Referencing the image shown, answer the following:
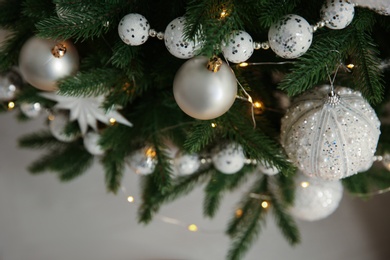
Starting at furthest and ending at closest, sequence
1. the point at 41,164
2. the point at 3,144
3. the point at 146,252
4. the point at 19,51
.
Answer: the point at 3,144 → the point at 146,252 → the point at 41,164 → the point at 19,51

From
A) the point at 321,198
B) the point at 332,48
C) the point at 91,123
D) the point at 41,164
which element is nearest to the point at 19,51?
the point at 91,123

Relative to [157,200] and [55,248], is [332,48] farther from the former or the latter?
[55,248]

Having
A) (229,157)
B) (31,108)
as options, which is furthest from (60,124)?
(229,157)

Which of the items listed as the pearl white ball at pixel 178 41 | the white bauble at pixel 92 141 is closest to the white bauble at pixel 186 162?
the white bauble at pixel 92 141

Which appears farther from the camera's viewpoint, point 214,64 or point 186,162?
point 186,162

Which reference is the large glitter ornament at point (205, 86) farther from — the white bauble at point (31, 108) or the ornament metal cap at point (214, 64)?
the white bauble at point (31, 108)

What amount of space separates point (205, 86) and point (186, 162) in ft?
0.73

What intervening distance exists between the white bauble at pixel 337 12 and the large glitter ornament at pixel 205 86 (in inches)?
4.9

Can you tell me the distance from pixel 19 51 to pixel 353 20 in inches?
18.2

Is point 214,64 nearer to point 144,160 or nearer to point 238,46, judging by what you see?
point 238,46

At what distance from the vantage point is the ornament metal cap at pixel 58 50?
58 cm

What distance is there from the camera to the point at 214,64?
0.49 m

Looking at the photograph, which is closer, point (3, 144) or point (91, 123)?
point (91, 123)

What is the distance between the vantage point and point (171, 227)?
3.78 feet
